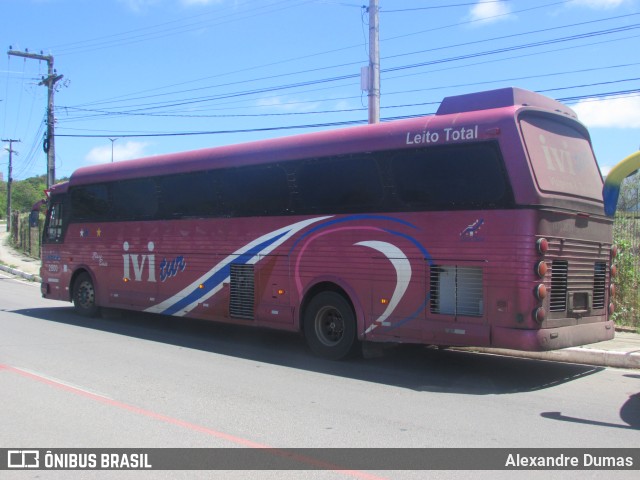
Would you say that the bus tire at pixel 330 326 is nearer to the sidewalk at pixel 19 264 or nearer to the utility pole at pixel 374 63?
the utility pole at pixel 374 63

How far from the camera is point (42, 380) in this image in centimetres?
757

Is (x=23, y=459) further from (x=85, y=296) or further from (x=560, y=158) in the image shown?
A: (x=85, y=296)

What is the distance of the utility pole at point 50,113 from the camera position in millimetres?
27547

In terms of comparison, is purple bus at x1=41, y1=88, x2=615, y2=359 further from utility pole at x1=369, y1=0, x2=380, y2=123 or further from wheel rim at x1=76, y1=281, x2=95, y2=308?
utility pole at x1=369, y1=0, x2=380, y2=123

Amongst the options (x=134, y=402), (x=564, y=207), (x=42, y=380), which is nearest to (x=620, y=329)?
(x=564, y=207)

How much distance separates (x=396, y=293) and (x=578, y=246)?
2540 millimetres

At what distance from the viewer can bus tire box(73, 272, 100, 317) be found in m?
13.9

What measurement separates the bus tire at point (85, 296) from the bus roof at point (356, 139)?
130 inches

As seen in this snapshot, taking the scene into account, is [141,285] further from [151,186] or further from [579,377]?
[579,377]

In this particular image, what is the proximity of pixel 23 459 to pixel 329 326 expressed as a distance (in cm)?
513

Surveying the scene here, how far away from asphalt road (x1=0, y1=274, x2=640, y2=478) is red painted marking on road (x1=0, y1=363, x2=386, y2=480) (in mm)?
20

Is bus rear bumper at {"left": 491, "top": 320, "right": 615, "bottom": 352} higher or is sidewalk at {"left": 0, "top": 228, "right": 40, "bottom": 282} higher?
sidewalk at {"left": 0, "top": 228, "right": 40, "bottom": 282}

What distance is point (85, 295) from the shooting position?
14.0 m

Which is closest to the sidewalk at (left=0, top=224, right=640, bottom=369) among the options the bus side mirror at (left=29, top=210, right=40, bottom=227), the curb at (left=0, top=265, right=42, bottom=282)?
the bus side mirror at (left=29, top=210, right=40, bottom=227)
